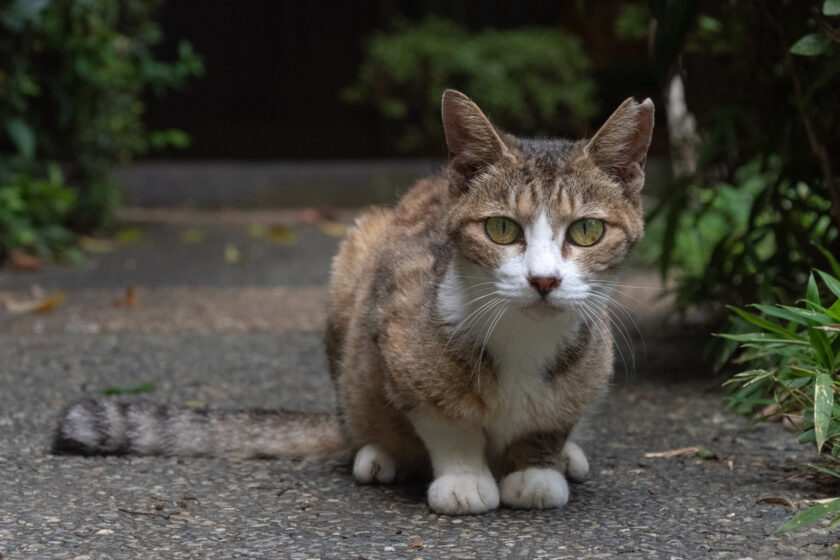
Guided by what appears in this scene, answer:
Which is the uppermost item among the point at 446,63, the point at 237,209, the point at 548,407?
the point at 446,63

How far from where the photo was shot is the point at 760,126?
4375 millimetres

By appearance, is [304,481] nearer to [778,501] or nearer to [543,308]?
[543,308]

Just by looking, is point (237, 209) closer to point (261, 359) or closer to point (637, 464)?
point (261, 359)

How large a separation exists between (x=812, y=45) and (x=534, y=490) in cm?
169

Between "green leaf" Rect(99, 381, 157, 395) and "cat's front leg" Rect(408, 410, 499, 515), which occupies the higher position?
"cat's front leg" Rect(408, 410, 499, 515)

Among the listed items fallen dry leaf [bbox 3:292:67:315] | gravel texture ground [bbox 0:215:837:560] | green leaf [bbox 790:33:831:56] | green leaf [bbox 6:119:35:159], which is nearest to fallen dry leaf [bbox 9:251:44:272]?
green leaf [bbox 6:119:35:159]

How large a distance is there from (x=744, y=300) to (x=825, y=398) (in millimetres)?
1573

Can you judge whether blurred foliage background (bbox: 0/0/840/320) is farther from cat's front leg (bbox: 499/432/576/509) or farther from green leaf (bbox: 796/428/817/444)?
cat's front leg (bbox: 499/432/576/509)

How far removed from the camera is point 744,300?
4180 mm

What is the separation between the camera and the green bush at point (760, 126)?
3.64m

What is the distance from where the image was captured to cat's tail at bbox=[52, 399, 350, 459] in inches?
128

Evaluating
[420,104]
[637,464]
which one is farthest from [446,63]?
[637,464]

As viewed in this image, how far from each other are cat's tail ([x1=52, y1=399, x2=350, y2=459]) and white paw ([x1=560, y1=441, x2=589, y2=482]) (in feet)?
2.32

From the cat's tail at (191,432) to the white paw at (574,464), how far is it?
707 millimetres
